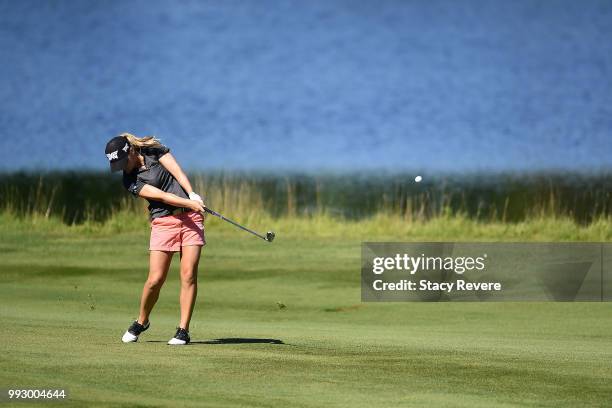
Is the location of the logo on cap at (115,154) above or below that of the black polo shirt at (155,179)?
above

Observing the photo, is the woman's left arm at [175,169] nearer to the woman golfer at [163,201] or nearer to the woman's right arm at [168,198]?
the woman golfer at [163,201]

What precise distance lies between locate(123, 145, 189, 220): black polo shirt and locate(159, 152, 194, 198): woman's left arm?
0.14 feet

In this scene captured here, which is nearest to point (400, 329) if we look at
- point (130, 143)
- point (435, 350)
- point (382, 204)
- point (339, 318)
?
point (339, 318)

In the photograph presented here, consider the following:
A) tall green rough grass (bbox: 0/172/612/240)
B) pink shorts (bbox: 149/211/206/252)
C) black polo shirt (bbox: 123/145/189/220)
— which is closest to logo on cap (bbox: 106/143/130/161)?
black polo shirt (bbox: 123/145/189/220)

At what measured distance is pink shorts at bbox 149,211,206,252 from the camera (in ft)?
33.6

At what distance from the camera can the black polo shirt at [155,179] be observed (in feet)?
33.7

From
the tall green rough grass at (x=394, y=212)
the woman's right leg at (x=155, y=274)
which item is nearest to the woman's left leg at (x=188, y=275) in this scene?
the woman's right leg at (x=155, y=274)

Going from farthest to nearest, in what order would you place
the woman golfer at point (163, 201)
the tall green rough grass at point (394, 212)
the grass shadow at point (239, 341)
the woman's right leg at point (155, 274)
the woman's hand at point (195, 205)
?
the tall green rough grass at point (394, 212) < the grass shadow at point (239, 341) < the woman's right leg at point (155, 274) < the woman golfer at point (163, 201) < the woman's hand at point (195, 205)

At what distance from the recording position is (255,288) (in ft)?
59.7

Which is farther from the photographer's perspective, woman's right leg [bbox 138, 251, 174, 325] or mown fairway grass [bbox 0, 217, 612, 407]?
woman's right leg [bbox 138, 251, 174, 325]

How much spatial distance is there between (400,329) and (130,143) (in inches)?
184

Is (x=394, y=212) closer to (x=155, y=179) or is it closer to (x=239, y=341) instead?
(x=239, y=341)

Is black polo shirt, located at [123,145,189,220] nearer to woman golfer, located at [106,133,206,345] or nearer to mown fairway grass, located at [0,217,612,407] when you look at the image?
woman golfer, located at [106,133,206,345]

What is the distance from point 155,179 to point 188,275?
817 millimetres
